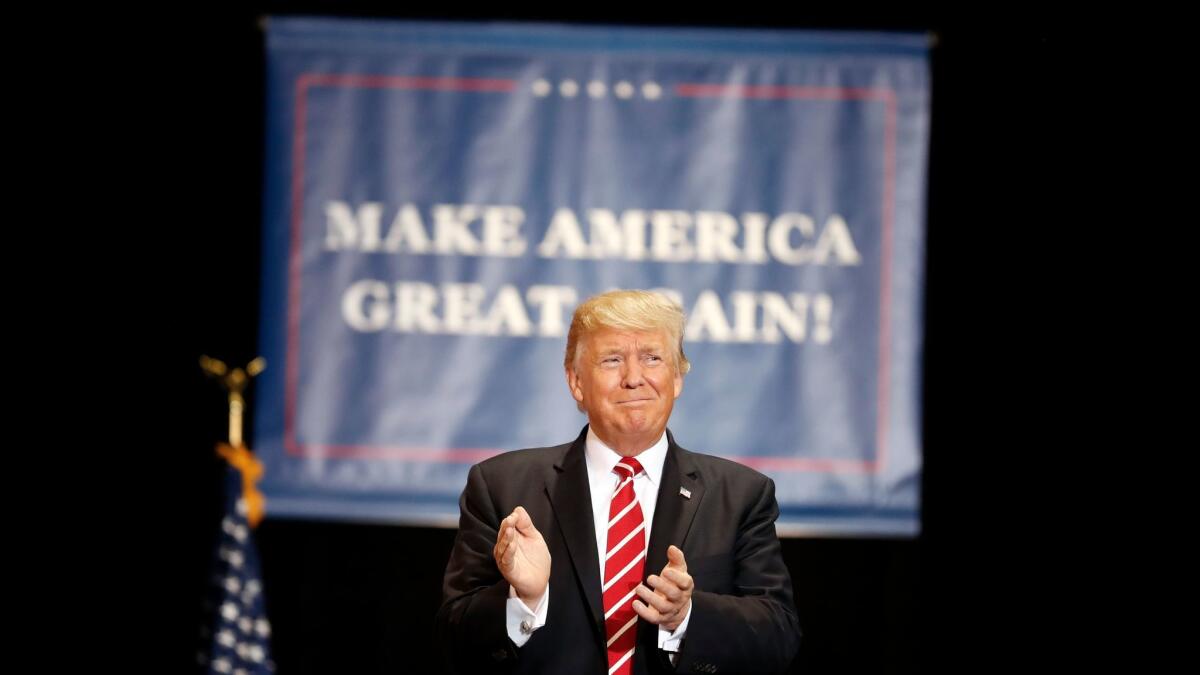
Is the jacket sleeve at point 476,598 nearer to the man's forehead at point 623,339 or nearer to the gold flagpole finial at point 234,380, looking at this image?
the man's forehead at point 623,339

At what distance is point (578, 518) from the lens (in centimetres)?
218

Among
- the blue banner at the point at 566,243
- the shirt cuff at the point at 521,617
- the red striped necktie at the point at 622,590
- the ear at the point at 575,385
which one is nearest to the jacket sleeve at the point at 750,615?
the red striped necktie at the point at 622,590

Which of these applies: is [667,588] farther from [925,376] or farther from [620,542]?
[925,376]

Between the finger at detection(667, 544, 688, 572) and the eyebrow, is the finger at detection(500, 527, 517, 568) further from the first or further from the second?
the eyebrow

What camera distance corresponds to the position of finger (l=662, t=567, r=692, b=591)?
1.97 m

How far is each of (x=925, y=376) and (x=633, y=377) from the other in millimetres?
2421

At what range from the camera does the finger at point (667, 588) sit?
1.97 metres

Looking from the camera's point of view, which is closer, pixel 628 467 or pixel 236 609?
pixel 628 467

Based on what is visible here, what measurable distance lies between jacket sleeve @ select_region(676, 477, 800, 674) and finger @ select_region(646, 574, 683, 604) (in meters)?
0.09

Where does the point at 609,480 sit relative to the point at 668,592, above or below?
above

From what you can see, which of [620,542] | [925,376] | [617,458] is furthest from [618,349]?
[925,376]

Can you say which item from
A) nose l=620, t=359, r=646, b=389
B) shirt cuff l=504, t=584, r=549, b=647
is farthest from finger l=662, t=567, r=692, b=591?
nose l=620, t=359, r=646, b=389

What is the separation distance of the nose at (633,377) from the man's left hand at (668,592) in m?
0.29

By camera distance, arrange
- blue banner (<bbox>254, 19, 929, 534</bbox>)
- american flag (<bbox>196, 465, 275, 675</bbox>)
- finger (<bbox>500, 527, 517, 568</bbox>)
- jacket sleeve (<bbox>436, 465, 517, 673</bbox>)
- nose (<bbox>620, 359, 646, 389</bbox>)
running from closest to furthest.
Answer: finger (<bbox>500, 527, 517, 568</bbox>) < jacket sleeve (<bbox>436, 465, 517, 673</bbox>) < nose (<bbox>620, 359, 646, 389</bbox>) < american flag (<bbox>196, 465, 275, 675</bbox>) < blue banner (<bbox>254, 19, 929, 534</bbox>)
